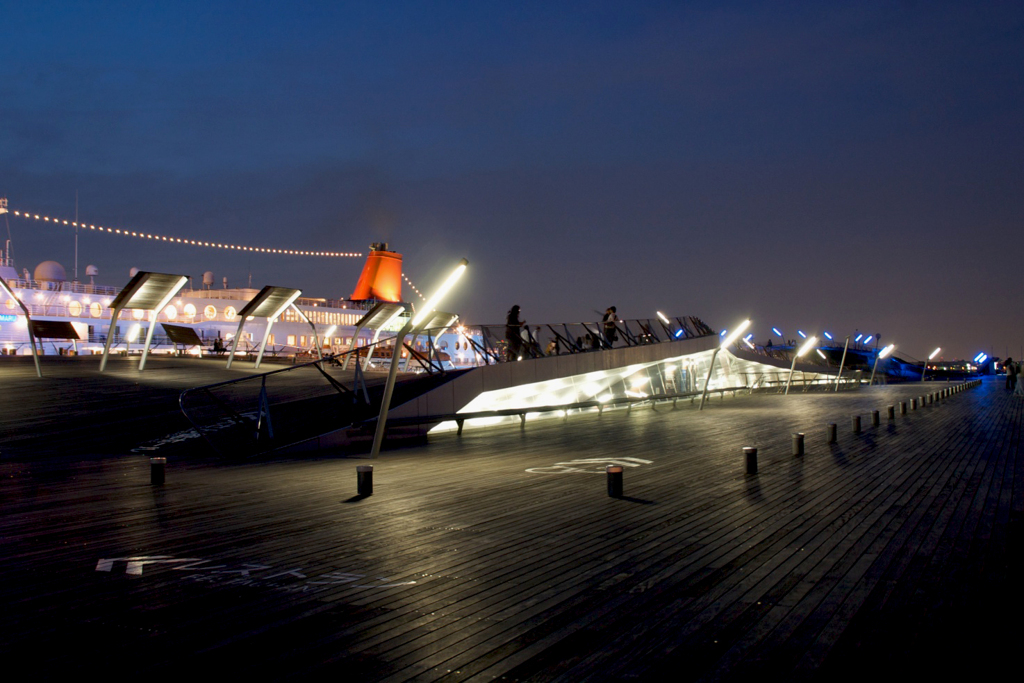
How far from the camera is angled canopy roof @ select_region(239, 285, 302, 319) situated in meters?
29.3

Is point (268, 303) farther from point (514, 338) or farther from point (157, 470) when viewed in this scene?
point (157, 470)

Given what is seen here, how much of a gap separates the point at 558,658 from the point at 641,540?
2.93 meters

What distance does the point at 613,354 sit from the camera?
86.3 feet

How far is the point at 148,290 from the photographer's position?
78.9 feet

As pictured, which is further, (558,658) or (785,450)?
(785,450)

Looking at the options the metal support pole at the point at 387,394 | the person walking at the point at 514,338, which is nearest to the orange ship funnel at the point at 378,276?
the person walking at the point at 514,338

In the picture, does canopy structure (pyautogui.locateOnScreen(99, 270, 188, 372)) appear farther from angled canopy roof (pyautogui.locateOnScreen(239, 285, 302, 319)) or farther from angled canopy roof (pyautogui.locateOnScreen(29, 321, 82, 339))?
angled canopy roof (pyautogui.locateOnScreen(29, 321, 82, 339))

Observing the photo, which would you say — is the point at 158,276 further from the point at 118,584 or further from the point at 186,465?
the point at 118,584

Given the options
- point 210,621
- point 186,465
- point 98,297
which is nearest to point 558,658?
point 210,621

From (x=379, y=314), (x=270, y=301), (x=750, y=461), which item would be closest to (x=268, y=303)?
(x=270, y=301)

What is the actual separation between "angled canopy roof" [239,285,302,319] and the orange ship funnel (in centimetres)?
4034

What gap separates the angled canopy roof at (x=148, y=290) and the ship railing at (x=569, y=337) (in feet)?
34.9

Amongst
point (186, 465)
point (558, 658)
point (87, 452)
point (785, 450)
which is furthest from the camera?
point (785, 450)

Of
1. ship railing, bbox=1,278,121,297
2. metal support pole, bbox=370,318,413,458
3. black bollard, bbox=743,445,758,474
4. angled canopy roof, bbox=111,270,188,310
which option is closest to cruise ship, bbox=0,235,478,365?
ship railing, bbox=1,278,121,297
